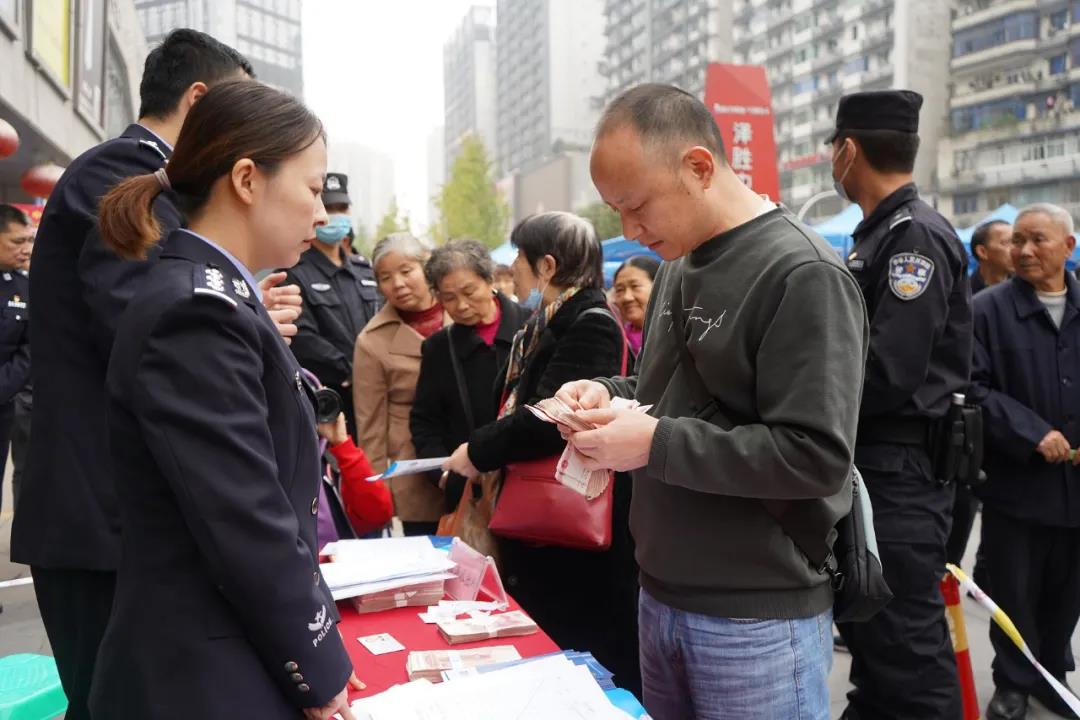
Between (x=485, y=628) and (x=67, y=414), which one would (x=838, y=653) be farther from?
(x=67, y=414)

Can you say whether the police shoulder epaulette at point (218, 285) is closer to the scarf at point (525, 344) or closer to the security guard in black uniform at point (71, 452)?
the security guard in black uniform at point (71, 452)

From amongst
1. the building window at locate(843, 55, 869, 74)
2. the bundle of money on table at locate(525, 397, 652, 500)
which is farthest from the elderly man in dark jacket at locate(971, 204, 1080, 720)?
the building window at locate(843, 55, 869, 74)

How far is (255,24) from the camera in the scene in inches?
536

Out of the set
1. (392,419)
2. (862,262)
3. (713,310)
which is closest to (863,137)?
(862,262)

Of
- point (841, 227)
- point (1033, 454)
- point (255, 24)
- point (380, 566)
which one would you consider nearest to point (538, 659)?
point (380, 566)

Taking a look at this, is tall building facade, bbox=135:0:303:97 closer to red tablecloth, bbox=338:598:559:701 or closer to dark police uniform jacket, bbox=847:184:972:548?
dark police uniform jacket, bbox=847:184:972:548

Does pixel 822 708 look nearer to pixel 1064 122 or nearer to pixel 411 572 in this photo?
pixel 411 572

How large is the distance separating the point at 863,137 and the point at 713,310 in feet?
5.05

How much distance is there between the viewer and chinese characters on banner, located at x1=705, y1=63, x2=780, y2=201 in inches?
272

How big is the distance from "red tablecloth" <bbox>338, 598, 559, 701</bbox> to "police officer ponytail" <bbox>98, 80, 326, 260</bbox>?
90 cm

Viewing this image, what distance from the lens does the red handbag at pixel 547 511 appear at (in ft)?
7.73

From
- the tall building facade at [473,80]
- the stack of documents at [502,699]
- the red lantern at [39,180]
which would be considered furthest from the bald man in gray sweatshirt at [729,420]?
the tall building facade at [473,80]

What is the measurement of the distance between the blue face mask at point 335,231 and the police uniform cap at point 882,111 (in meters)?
2.36

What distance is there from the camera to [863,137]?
2666 mm
